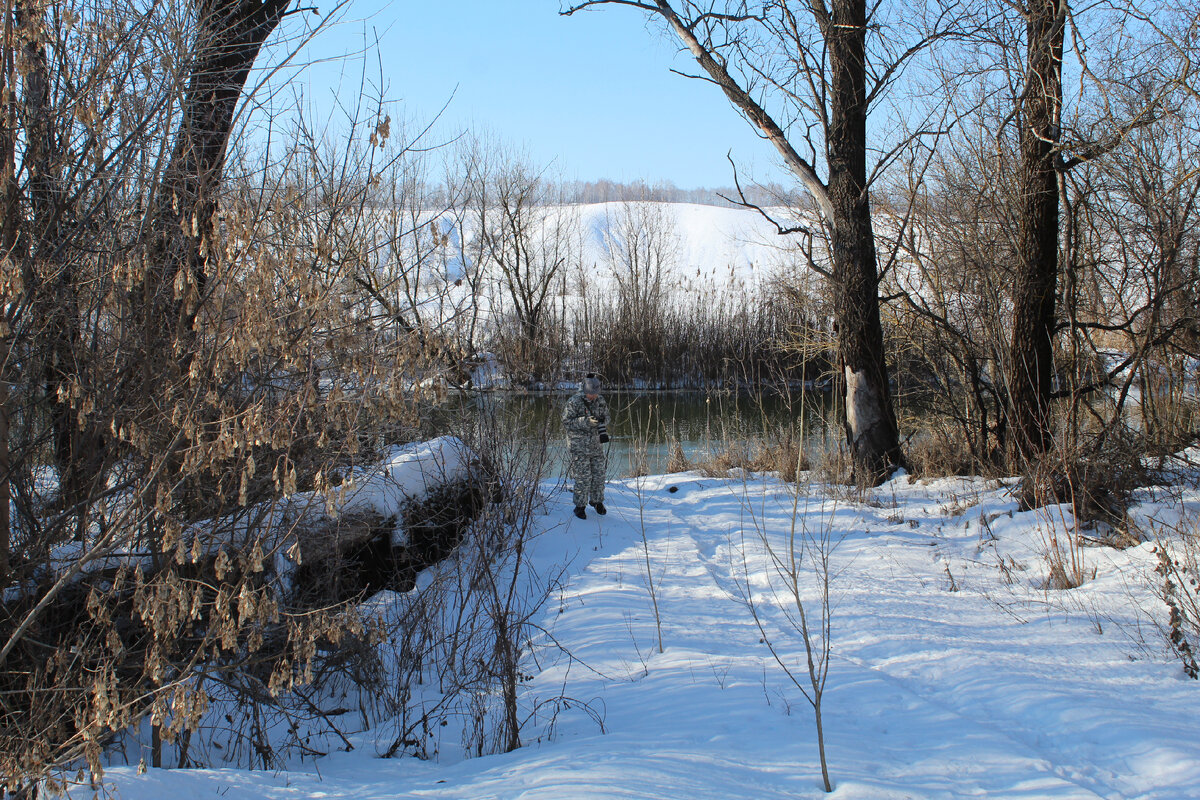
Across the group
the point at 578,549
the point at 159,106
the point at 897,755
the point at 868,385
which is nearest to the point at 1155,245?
the point at 868,385

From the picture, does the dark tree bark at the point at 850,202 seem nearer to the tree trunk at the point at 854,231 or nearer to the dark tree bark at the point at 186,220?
the tree trunk at the point at 854,231

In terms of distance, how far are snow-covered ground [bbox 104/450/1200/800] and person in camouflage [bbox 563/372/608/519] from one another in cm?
138

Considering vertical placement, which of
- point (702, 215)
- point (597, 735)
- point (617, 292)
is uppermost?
point (702, 215)

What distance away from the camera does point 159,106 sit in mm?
3785

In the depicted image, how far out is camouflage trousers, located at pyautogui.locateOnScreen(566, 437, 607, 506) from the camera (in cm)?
828

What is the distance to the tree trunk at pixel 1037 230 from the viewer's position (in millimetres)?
7582

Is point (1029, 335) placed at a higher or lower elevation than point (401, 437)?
higher

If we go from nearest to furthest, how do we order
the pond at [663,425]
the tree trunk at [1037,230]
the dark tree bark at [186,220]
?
the dark tree bark at [186,220], the tree trunk at [1037,230], the pond at [663,425]

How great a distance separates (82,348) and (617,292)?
23354 mm

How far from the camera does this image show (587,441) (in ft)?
27.2

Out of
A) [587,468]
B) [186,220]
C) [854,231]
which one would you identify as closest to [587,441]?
[587,468]

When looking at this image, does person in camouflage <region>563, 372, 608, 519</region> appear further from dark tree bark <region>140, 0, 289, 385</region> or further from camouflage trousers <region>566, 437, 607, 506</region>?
dark tree bark <region>140, 0, 289, 385</region>

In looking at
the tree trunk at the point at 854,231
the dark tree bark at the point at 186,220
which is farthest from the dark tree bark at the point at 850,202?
the dark tree bark at the point at 186,220

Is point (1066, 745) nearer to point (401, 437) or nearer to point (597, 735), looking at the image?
point (597, 735)
